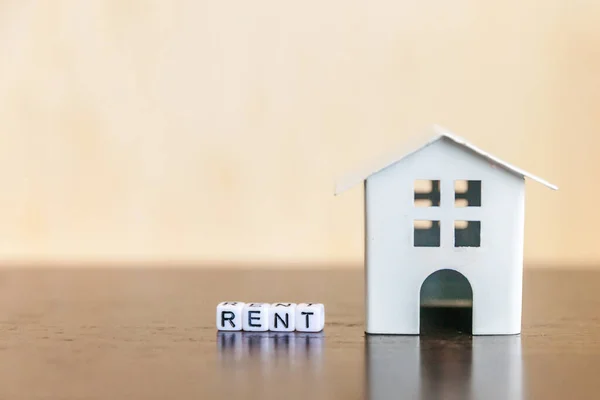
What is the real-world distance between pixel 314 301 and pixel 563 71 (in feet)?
2.84

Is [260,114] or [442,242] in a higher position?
[260,114]

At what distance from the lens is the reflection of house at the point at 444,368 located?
610 mm

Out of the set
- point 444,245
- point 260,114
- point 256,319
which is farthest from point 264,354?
point 260,114

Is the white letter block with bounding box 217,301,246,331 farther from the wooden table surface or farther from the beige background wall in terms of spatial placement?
the beige background wall

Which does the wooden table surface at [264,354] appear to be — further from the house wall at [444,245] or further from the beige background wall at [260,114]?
the beige background wall at [260,114]

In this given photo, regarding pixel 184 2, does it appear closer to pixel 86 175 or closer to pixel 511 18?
pixel 86 175

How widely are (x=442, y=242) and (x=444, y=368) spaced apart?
0.61 ft

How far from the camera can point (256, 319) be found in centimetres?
85

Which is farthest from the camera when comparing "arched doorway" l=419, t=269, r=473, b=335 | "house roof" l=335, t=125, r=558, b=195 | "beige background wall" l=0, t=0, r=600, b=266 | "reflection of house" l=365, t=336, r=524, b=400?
"beige background wall" l=0, t=0, r=600, b=266

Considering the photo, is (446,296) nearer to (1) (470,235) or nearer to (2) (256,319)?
(1) (470,235)

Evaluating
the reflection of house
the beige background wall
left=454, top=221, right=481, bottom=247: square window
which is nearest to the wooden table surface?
the reflection of house

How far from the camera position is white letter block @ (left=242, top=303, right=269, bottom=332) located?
845 mm

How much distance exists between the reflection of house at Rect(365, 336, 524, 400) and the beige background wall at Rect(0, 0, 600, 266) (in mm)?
778

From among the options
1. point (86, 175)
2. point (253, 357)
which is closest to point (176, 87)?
point (86, 175)
